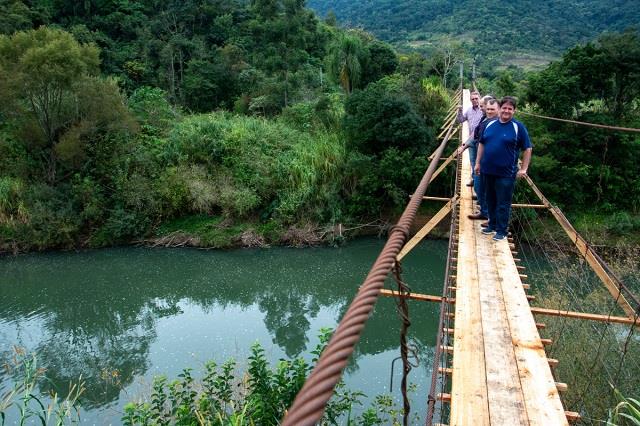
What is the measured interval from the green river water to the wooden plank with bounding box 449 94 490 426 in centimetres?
269

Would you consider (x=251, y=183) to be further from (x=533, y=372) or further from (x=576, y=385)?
(x=533, y=372)

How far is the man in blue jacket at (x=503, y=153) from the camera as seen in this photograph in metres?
2.97

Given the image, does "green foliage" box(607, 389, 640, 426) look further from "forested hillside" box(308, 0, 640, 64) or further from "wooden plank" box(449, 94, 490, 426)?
"forested hillside" box(308, 0, 640, 64)

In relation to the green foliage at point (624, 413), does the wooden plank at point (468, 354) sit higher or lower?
higher

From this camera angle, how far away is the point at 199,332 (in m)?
6.81

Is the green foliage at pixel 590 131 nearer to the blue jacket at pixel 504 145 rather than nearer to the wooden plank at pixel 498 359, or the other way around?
the blue jacket at pixel 504 145

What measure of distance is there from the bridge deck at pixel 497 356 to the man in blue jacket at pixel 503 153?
49 cm

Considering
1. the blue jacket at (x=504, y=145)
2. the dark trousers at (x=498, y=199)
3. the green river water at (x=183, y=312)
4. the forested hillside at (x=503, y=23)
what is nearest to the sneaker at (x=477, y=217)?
the dark trousers at (x=498, y=199)

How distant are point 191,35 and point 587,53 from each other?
45.7 ft

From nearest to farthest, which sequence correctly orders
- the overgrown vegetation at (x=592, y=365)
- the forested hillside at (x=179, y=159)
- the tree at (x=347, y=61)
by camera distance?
1. the overgrown vegetation at (x=592, y=365)
2. the forested hillside at (x=179, y=159)
3. the tree at (x=347, y=61)

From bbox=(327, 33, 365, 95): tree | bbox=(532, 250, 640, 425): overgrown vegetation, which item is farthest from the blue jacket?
bbox=(327, 33, 365, 95): tree

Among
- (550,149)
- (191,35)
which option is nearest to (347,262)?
(550,149)

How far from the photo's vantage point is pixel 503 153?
3.01 meters

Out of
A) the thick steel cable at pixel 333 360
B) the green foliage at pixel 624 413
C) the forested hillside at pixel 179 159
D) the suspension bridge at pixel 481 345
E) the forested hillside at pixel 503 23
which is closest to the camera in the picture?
the thick steel cable at pixel 333 360
